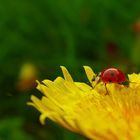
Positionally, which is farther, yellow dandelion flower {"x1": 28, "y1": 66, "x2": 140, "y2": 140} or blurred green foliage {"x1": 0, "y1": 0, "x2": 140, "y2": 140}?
blurred green foliage {"x1": 0, "y1": 0, "x2": 140, "y2": 140}

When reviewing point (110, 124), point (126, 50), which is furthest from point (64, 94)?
point (126, 50)

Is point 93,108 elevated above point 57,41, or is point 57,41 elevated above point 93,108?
point 57,41

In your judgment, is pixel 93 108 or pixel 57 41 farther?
pixel 57 41

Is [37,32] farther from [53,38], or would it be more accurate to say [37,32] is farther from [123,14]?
[123,14]

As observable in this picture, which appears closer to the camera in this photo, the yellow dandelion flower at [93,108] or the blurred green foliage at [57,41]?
the yellow dandelion flower at [93,108]

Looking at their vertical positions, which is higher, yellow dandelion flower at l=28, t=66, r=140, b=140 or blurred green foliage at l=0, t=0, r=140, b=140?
blurred green foliage at l=0, t=0, r=140, b=140
